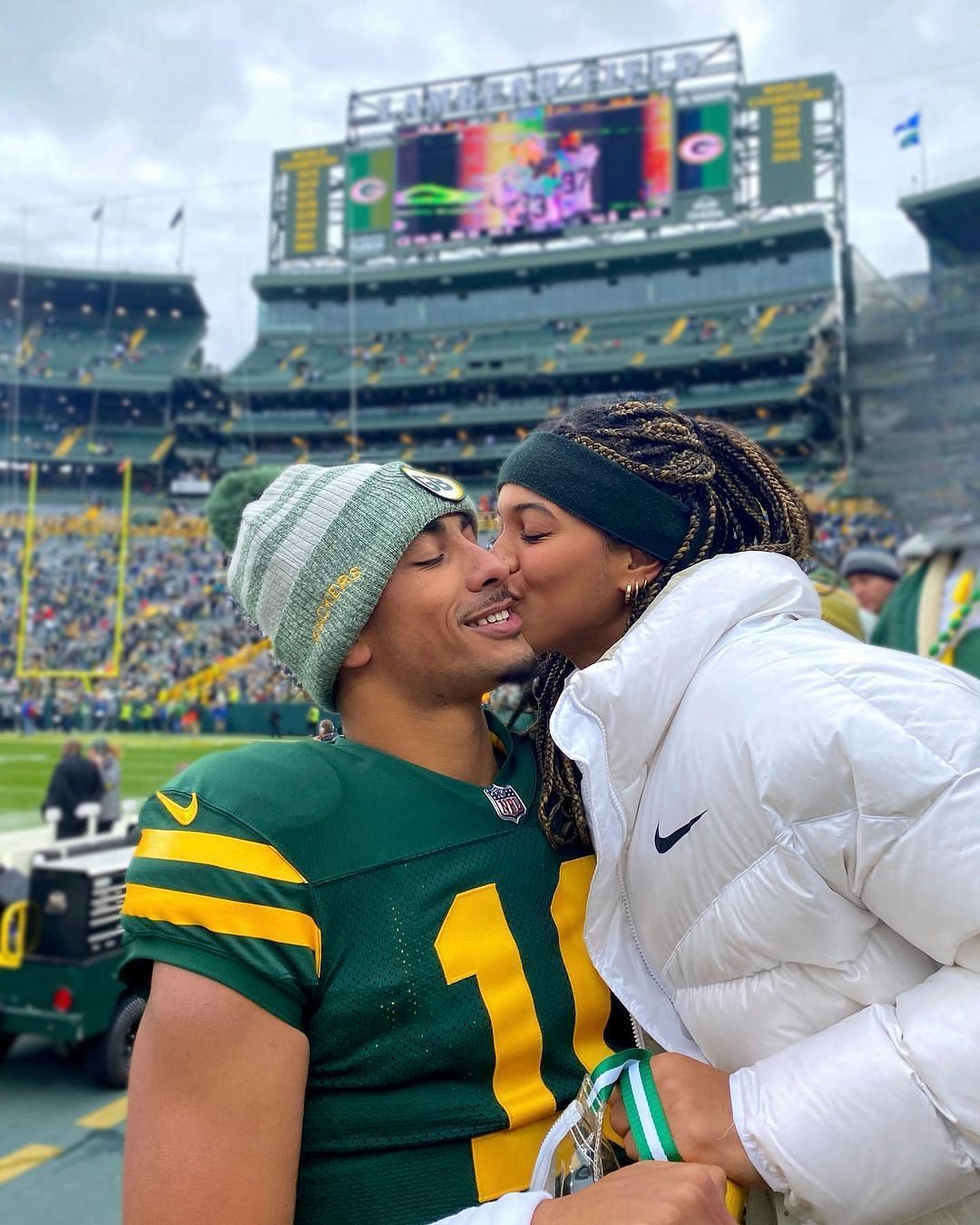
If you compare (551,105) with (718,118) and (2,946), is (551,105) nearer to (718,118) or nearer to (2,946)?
(718,118)

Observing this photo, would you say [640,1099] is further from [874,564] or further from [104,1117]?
[104,1117]

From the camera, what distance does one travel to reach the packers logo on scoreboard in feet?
6.02

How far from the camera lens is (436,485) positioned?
1.85 meters

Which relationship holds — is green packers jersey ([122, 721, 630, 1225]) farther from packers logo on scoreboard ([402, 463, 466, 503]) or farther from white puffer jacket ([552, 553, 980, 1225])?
packers logo on scoreboard ([402, 463, 466, 503])

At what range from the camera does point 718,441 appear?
1799 millimetres

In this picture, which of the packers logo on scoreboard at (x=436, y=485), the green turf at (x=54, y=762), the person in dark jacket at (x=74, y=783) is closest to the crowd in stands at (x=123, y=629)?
the green turf at (x=54, y=762)

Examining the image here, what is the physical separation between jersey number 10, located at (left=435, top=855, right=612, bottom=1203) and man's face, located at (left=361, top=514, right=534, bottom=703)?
1.23 feet

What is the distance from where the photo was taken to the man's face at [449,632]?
1730 mm

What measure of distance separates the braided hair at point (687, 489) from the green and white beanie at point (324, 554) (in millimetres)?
319

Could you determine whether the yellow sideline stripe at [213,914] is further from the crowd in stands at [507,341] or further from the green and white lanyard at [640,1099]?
the crowd in stands at [507,341]

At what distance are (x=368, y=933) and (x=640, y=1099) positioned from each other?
42 centimetres

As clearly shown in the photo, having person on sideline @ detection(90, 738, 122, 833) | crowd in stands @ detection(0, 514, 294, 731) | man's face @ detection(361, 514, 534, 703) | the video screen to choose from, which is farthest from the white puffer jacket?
the video screen

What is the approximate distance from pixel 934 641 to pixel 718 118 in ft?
148

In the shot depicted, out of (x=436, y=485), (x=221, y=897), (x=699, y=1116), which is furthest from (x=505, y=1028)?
(x=436, y=485)
